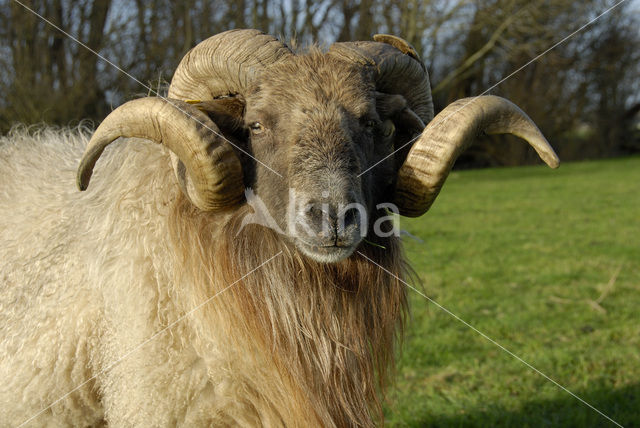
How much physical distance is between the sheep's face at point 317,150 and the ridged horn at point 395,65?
10 cm

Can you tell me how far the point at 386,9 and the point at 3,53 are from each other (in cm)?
1279

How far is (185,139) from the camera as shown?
8.46 feet

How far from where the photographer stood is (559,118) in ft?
115

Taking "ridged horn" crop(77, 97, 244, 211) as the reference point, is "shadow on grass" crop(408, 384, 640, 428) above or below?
below

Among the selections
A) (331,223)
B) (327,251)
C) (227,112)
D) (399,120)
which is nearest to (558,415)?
(399,120)

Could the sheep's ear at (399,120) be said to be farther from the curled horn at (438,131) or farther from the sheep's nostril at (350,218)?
the sheep's nostril at (350,218)

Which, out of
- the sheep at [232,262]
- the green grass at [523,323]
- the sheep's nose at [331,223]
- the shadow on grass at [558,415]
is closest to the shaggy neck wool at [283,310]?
the sheep at [232,262]

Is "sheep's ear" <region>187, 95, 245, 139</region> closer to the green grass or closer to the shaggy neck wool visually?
the shaggy neck wool

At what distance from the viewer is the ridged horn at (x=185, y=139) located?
2.58 meters

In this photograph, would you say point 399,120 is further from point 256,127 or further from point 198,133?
point 198,133

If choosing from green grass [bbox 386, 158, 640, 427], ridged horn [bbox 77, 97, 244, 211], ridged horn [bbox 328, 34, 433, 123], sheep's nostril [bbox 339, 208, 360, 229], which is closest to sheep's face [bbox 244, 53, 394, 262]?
sheep's nostril [bbox 339, 208, 360, 229]

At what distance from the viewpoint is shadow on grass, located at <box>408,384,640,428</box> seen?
4277 mm

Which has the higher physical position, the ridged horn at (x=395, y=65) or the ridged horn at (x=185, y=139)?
the ridged horn at (x=395, y=65)

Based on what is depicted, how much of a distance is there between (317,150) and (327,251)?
0.44 metres
